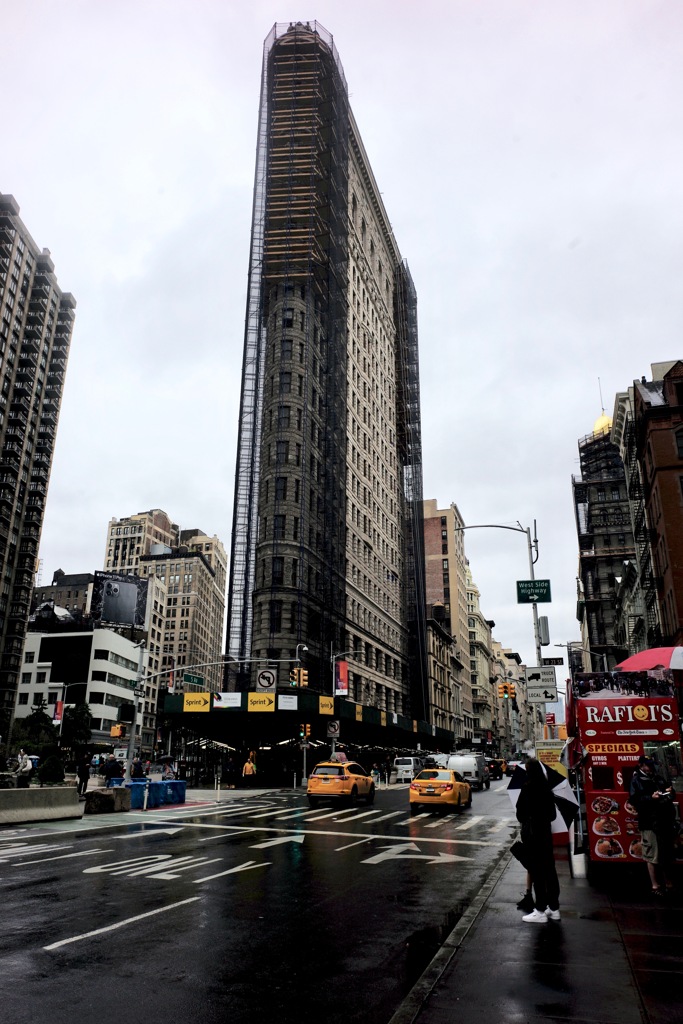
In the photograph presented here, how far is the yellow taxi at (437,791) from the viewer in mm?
27031

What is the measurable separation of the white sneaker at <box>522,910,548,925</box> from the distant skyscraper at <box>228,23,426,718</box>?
46.0m

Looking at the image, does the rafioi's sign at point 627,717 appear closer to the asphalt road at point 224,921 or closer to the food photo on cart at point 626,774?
the food photo on cart at point 626,774

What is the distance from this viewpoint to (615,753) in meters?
12.9

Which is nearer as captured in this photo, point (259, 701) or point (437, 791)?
point (437, 791)

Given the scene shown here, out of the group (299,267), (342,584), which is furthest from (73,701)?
(299,267)

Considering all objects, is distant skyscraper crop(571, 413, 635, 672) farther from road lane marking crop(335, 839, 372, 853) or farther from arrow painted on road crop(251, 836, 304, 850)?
arrow painted on road crop(251, 836, 304, 850)

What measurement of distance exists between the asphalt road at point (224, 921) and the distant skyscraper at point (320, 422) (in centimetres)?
3843

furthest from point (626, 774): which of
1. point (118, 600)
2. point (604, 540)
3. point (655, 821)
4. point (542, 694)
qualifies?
point (118, 600)

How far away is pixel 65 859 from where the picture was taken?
14859mm

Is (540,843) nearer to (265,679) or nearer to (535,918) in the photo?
(535,918)

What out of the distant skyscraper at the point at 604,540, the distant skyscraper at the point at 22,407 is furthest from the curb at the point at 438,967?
the distant skyscraper at the point at 22,407

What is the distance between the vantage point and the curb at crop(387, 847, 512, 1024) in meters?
5.73

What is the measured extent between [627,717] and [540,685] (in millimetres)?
7435

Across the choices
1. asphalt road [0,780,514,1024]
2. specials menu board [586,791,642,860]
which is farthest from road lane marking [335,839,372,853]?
specials menu board [586,791,642,860]
